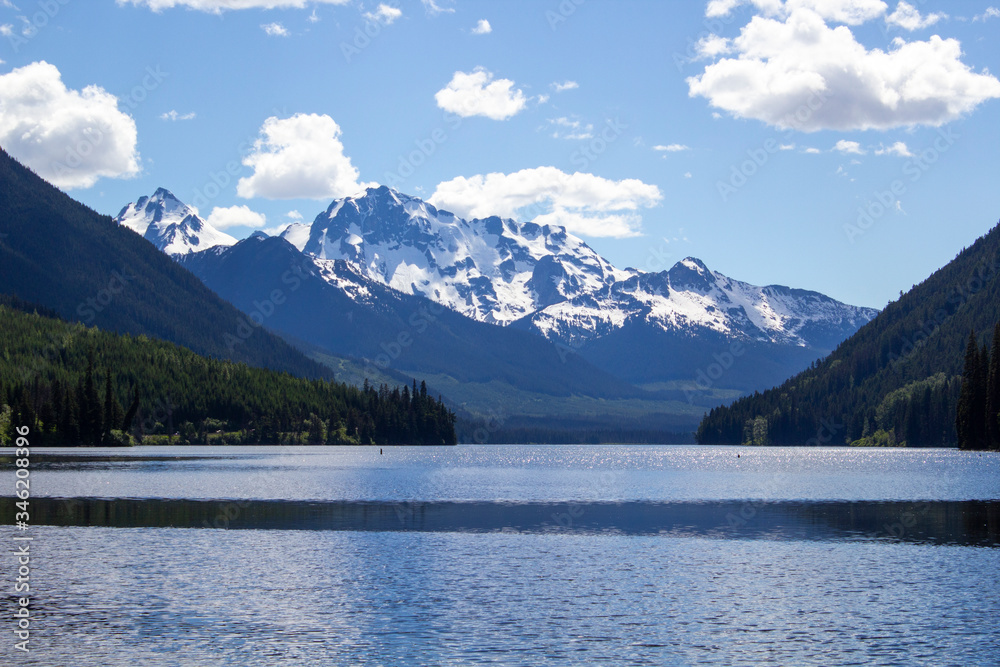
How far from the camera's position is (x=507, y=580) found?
54.1 m

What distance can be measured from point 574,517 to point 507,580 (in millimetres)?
33325

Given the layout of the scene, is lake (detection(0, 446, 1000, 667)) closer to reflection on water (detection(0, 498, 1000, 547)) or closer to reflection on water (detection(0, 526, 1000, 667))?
reflection on water (detection(0, 526, 1000, 667))

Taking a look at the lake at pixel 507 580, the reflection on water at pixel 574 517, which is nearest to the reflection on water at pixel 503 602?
the lake at pixel 507 580

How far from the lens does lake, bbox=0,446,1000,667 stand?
39.5m

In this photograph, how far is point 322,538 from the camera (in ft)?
233

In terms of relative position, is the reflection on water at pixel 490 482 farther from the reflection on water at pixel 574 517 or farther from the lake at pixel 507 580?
the reflection on water at pixel 574 517

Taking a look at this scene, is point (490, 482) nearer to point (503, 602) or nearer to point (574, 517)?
point (574, 517)

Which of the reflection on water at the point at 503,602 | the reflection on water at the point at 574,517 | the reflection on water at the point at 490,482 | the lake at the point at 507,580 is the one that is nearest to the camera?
the reflection on water at the point at 503,602

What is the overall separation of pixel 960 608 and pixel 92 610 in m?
40.3

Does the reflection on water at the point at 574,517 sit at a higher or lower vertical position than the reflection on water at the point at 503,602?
higher

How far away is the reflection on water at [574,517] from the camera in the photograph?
7531 centimetres

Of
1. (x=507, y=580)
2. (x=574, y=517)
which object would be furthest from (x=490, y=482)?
(x=507, y=580)

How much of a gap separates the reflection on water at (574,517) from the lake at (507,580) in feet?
1.11

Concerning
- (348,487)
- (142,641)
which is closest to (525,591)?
(142,641)
